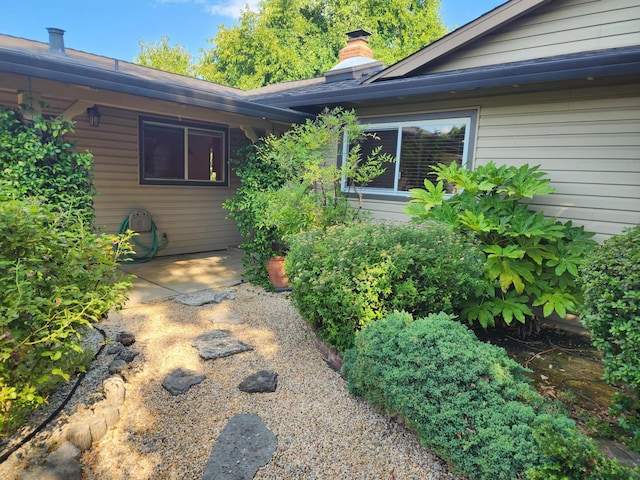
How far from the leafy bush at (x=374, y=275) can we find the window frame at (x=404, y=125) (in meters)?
1.83

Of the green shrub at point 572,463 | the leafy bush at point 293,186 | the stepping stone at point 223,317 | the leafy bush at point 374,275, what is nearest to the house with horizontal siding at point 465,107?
the leafy bush at point 293,186

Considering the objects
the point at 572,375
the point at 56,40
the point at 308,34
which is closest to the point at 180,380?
the point at 572,375

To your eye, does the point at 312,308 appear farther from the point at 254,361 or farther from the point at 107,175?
the point at 107,175

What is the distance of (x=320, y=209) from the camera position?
191 inches

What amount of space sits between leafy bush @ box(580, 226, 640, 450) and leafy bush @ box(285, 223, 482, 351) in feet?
3.17

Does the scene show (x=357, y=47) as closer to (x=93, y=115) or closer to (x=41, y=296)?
(x=93, y=115)

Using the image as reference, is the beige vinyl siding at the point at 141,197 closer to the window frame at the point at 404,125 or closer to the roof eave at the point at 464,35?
the window frame at the point at 404,125

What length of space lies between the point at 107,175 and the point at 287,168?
10.0ft

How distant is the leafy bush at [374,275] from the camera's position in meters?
2.93

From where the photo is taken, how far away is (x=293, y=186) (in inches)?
200

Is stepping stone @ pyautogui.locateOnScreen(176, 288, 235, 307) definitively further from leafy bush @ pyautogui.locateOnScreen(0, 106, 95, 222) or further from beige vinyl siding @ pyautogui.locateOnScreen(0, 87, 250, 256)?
beige vinyl siding @ pyautogui.locateOnScreen(0, 87, 250, 256)

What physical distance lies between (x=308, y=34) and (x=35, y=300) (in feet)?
76.2

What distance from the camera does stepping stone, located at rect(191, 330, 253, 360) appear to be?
3.30m

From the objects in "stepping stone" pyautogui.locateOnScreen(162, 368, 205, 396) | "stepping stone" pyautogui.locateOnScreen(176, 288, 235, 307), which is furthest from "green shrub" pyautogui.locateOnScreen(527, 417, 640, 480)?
"stepping stone" pyautogui.locateOnScreen(176, 288, 235, 307)
